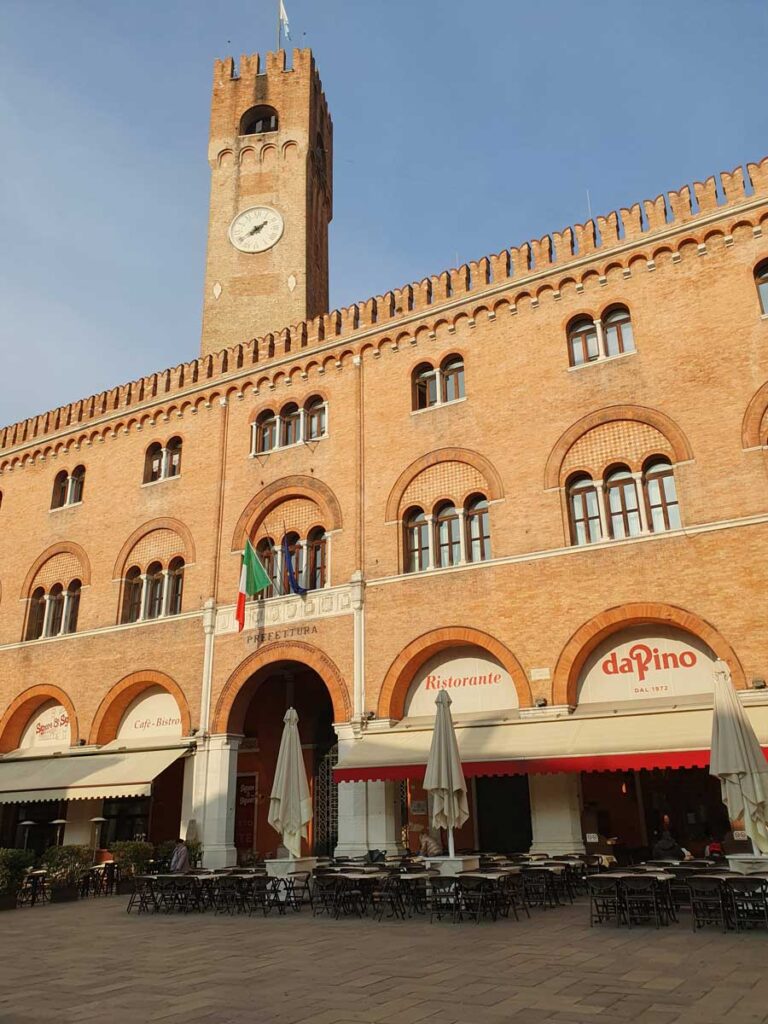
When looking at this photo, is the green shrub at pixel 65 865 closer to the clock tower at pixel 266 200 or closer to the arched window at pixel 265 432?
the arched window at pixel 265 432

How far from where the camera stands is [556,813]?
603 inches

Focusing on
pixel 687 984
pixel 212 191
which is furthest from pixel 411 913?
pixel 212 191

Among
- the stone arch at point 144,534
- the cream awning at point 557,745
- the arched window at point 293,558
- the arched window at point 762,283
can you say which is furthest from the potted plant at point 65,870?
the arched window at point 762,283

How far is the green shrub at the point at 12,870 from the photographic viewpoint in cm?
1577

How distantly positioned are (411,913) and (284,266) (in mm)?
20464

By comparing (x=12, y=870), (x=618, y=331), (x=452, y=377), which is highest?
(x=452, y=377)

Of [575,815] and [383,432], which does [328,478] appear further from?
[575,815]

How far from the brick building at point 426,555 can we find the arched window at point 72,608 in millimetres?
82

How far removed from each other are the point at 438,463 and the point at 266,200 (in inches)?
572

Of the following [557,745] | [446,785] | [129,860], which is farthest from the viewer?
[129,860]

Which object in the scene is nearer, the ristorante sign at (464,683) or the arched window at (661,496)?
the arched window at (661,496)

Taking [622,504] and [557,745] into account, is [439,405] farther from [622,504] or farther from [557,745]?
[557,745]

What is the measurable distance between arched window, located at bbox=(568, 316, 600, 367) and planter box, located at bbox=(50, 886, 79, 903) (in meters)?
15.5

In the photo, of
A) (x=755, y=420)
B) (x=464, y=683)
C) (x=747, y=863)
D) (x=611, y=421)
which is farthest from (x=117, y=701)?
(x=755, y=420)
